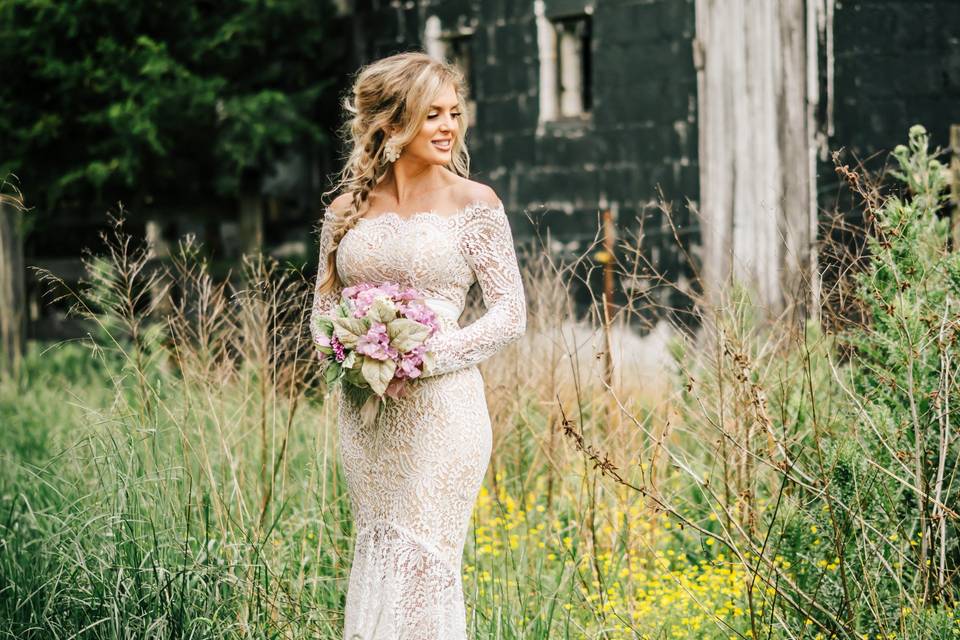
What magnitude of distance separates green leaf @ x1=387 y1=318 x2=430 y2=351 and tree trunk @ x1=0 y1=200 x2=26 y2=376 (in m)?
6.79

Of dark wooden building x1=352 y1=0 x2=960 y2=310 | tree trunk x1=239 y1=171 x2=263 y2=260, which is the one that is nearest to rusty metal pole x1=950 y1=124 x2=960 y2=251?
dark wooden building x1=352 y1=0 x2=960 y2=310

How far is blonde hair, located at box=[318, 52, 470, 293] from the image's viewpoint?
4027mm

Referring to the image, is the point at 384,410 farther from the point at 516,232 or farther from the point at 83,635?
the point at 516,232

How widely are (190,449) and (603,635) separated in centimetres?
176

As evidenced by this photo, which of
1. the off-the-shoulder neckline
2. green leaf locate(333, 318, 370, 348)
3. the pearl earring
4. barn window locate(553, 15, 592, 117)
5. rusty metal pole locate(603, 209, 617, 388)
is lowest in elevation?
rusty metal pole locate(603, 209, 617, 388)

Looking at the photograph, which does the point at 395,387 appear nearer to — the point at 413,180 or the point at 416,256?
the point at 416,256

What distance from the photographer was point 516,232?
10.5 m

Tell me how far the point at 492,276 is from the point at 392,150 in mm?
528

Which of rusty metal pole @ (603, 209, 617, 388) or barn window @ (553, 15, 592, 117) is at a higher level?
barn window @ (553, 15, 592, 117)

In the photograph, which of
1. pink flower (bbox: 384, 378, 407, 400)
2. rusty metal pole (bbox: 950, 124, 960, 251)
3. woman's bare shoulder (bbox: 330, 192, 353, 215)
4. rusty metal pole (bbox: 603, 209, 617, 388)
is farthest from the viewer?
rusty metal pole (bbox: 950, 124, 960, 251)

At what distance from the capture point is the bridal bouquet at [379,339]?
12.3 feet

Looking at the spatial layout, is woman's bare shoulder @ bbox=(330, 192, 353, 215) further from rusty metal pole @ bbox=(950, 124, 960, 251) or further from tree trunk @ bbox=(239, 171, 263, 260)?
tree trunk @ bbox=(239, 171, 263, 260)

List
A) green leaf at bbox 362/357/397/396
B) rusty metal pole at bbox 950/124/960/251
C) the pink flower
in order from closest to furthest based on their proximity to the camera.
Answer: green leaf at bbox 362/357/397/396 → the pink flower → rusty metal pole at bbox 950/124/960/251

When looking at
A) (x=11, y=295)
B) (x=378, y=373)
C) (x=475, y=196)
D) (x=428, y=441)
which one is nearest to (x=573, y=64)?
(x=11, y=295)
